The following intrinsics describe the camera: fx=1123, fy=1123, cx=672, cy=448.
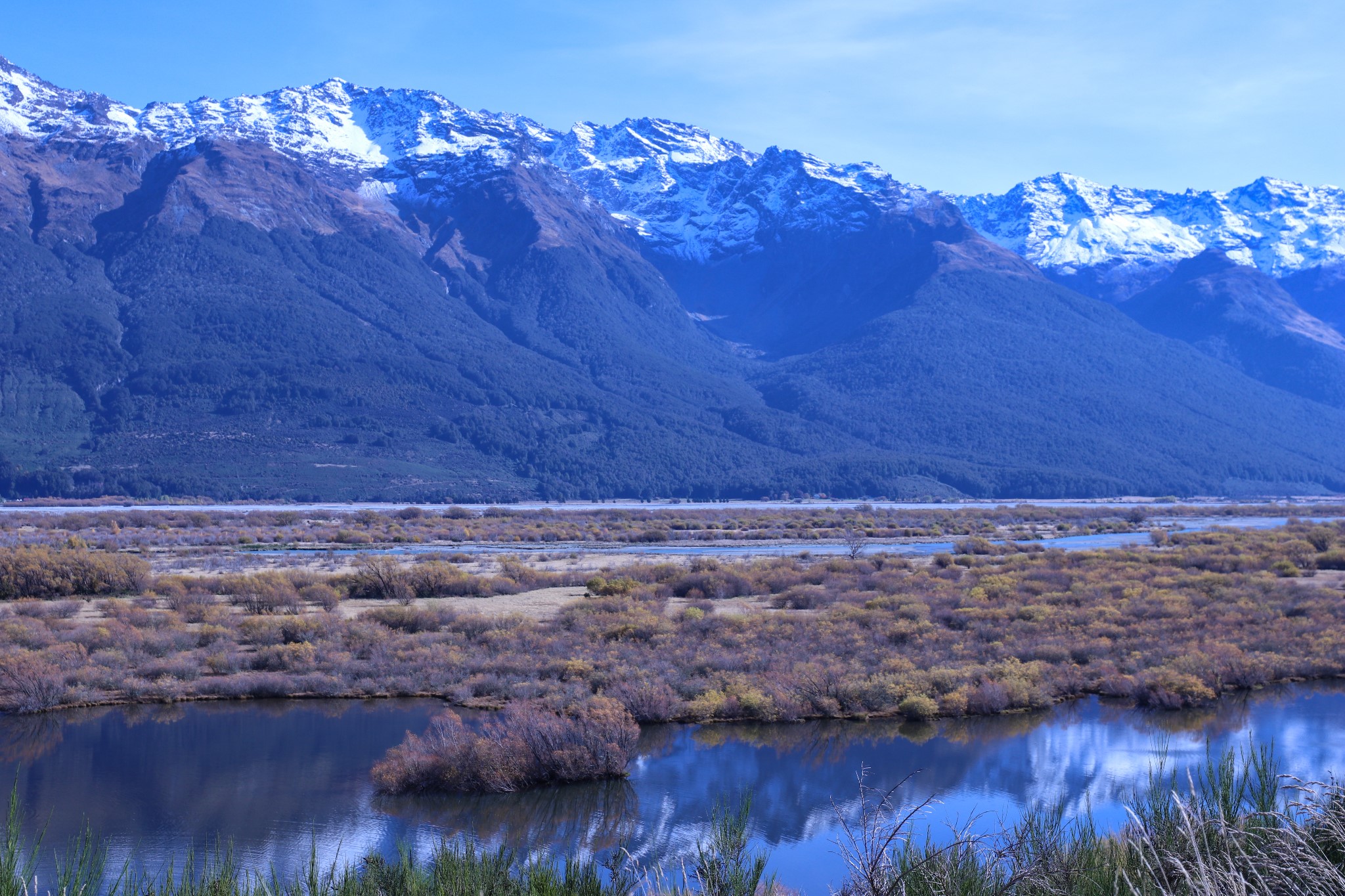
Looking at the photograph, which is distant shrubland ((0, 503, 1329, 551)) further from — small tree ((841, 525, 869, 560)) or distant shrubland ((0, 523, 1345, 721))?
distant shrubland ((0, 523, 1345, 721))

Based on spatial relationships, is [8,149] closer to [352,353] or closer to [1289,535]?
[352,353]

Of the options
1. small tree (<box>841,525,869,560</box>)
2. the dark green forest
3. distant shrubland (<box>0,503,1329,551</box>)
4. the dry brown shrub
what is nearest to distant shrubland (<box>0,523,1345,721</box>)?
the dry brown shrub

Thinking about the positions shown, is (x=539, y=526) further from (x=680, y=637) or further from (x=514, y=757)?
(x=514, y=757)

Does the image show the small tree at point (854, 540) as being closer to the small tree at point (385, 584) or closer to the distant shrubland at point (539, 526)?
the distant shrubland at point (539, 526)

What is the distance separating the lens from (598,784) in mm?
17000

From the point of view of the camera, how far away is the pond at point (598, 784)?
1455 cm

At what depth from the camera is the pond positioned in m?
14.5

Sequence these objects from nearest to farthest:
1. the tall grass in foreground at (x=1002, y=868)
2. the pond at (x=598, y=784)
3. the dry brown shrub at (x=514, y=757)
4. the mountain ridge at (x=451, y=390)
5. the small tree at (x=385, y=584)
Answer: the tall grass in foreground at (x=1002, y=868), the pond at (x=598, y=784), the dry brown shrub at (x=514, y=757), the small tree at (x=385, y=584), the mountain ridge at (x=451, y=390)

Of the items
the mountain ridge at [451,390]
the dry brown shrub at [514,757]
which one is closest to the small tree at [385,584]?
the dry brown shrub at [514,757]

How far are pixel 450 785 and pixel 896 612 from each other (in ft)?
56.0

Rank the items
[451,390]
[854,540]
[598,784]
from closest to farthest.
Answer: [598,784], [854,540], [451,390]

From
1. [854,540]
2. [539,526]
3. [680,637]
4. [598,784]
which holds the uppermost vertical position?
[854,540]

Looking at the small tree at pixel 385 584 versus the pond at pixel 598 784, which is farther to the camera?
the small tree at pixel 385 584

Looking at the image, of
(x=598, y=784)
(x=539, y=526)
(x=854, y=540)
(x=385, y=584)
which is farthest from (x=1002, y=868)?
(x=539, y=526)
